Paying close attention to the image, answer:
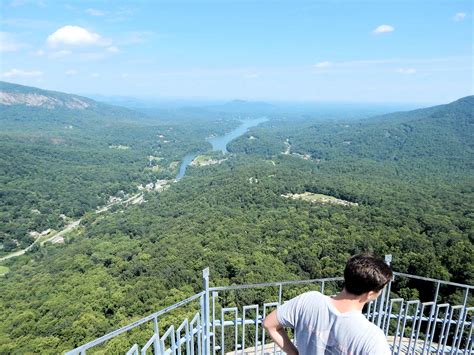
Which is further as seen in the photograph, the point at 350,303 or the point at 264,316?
the point at 264,316

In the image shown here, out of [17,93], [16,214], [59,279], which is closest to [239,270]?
[59,279]

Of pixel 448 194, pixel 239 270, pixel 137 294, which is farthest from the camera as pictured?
pixel 448 194

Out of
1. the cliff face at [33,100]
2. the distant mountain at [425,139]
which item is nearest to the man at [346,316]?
the distant mountain at [425,139]

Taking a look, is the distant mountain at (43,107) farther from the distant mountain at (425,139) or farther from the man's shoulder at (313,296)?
the man's shoulder at (313,296)

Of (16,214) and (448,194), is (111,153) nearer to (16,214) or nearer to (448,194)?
(16,214)

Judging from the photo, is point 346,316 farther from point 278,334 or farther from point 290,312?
point 278,334

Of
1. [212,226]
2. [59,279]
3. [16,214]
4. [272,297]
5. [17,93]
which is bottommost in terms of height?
[16,214]

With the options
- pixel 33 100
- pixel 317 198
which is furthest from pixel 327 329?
pixel 33 100
